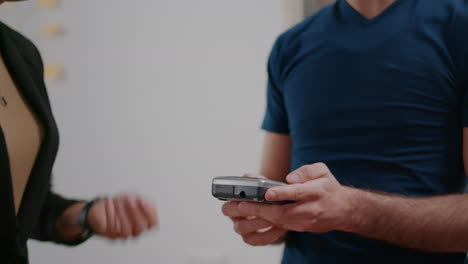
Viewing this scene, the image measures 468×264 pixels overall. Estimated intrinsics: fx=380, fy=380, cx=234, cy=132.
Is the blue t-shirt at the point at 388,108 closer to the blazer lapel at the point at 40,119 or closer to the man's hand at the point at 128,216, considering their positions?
the man's hand at the point at 128,216

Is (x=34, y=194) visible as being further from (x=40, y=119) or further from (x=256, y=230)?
(x=256, y=230)

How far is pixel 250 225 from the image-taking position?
2.18 ft

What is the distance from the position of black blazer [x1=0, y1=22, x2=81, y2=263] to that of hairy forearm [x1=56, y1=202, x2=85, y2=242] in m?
0.01

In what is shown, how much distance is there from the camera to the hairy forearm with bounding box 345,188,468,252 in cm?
62

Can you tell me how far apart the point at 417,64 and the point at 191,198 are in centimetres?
122

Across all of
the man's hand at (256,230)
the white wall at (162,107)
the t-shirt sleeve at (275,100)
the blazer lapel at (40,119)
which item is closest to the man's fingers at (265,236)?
the man's hand at (256,230)

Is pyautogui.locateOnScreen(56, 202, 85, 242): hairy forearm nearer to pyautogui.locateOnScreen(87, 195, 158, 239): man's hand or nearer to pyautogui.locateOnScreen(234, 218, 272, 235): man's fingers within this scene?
pyautogui.locateOnScreen(87, 195, 158, 239): man's hand

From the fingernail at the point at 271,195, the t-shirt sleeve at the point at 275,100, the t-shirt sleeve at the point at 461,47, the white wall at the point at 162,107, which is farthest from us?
the white wall at the point at 162,107

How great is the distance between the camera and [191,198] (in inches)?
66.9

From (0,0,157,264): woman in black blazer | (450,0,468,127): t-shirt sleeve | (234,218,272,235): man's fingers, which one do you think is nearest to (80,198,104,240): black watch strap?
(0,0,157,264): woman in black blazer

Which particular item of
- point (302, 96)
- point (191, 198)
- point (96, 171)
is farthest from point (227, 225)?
point (302, 96)

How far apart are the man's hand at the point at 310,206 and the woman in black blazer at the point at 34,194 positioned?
0.59 feet

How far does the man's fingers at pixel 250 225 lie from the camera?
2.13ft

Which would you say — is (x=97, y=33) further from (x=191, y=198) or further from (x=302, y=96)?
(x=302, y=96)
